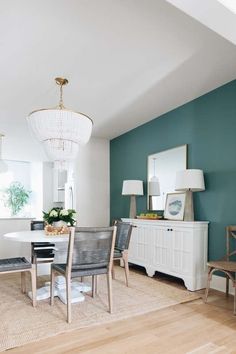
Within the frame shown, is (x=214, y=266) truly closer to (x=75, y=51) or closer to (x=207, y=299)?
(x=207, y=299)

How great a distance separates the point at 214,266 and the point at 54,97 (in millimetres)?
2918

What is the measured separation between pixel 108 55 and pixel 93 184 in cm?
328

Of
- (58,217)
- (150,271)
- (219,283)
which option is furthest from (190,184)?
(58,217)

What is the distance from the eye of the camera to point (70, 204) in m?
5.85

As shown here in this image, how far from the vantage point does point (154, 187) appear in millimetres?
4617

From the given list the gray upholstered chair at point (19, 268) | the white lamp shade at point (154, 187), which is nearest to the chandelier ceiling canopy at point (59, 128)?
the gray upholstered chair at point (19, 268)

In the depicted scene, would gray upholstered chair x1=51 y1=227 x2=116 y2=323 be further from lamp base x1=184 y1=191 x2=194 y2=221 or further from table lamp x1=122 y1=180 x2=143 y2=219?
table lamp x1=122 y1=180 x2=143 y2=219

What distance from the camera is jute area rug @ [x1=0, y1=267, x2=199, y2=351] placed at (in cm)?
227

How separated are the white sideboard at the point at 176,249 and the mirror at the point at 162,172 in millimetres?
509

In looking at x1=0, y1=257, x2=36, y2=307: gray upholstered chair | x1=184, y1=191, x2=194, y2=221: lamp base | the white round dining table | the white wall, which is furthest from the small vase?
the white wall

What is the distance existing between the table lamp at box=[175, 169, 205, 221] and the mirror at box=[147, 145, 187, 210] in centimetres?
48

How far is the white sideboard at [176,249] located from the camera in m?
3.40

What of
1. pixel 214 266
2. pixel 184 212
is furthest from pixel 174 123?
pixel 214 266

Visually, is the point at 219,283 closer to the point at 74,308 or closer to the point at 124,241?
the point at 124,241
